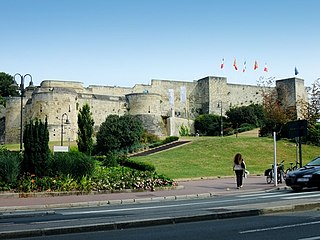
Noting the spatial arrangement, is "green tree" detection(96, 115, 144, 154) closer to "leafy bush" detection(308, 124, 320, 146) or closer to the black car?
"leafy bush" detection(308, 124, 320, 146)

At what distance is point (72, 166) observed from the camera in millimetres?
19766

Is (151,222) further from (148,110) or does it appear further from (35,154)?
(148,110)

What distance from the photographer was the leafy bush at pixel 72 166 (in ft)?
64.8

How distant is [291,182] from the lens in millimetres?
17344

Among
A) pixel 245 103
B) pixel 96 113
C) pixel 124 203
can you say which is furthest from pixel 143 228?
pixel 245 103

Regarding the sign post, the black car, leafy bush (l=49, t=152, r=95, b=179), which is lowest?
the black car

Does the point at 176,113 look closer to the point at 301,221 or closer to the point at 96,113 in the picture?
the point at 96,113

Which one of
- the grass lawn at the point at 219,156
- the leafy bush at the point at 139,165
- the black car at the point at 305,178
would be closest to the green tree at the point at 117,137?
the grass lawn at the point at 219,156

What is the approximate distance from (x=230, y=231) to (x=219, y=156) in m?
30.8

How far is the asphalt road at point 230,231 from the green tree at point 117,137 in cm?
4119

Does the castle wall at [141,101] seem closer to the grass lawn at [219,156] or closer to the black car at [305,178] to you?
the grass lawn at [219,156]

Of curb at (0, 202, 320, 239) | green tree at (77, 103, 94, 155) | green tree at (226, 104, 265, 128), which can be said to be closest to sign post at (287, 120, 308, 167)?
curb at (0, 202, 320, 239)

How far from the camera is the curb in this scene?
8280 millimetres

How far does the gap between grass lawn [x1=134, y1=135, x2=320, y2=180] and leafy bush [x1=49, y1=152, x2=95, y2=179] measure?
8.09 meters
